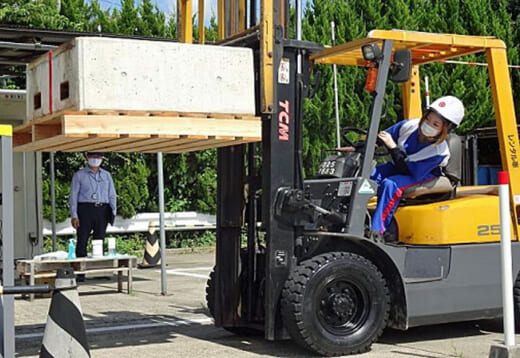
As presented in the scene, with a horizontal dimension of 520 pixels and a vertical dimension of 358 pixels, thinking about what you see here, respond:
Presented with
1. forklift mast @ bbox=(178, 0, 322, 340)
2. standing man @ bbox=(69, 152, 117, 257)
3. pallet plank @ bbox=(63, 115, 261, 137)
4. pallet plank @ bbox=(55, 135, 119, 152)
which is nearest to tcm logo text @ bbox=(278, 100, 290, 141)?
forklift mast @ bbox=(178, 0, 322, 340)

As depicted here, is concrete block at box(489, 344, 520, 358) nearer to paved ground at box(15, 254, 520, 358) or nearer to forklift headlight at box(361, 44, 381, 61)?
paved ground at box(15, 254, 520, 358)

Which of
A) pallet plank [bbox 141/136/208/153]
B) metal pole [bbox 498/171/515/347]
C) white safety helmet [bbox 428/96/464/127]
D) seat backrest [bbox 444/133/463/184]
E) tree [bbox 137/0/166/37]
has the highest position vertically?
tree [bbox 137/0/166/37]

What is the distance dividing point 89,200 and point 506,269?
7115 millimetres

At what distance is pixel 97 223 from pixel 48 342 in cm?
748

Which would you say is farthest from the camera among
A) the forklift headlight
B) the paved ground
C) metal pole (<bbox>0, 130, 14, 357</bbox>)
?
the paved ground

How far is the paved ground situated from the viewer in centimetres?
732

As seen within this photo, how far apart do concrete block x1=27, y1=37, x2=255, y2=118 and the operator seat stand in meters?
1.78

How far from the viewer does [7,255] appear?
4.77m

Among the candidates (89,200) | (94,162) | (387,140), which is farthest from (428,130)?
(89,200)

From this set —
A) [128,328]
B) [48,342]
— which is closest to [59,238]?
[128,328]

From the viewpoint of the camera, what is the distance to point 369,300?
7.18 metres

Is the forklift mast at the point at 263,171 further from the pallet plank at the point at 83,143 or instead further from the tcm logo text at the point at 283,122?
the pallet plank at the point at 83,143

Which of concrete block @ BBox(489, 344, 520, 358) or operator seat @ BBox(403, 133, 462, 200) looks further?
operator seat @ BBox(403, 133, 462, 200)

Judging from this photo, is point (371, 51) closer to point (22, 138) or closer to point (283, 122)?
point (283, 122)
